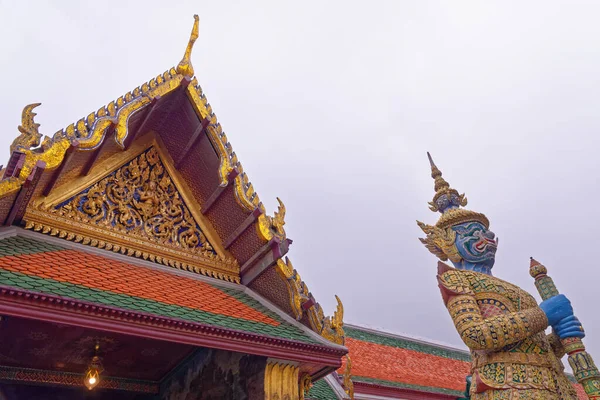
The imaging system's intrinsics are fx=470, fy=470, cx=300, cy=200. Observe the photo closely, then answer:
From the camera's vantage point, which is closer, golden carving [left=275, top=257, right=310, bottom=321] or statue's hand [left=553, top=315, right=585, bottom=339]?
golden carving [left=275, top=257, right=310, bottom=321]

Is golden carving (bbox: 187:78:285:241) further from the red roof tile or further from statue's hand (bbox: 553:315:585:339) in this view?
statue's hand (bbox: 553:315:585:339)

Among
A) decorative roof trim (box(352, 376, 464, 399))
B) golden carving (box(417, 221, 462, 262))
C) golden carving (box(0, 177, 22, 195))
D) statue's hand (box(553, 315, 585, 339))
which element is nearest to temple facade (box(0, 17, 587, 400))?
golden carving (box(0, 177, 22, 195))

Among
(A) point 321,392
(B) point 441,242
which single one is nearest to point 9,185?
(B) point 441,242

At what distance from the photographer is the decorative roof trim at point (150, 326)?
270 cm

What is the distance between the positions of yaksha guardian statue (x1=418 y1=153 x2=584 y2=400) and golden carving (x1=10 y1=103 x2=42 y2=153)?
4.14 metres

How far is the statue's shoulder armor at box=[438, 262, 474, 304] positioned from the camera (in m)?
5.05

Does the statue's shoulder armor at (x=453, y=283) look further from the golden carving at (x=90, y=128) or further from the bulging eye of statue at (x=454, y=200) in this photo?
the golden carving at (x=90, y=128)

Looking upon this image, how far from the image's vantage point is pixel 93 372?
4355mm

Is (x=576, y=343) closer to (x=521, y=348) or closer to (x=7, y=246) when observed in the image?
(x=521, y=348)

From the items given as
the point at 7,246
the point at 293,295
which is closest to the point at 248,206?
the point at 293,295

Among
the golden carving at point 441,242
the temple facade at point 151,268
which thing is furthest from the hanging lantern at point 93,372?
the golden carving at point 441,242

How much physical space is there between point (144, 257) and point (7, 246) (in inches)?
44.7

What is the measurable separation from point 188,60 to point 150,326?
9.20ft

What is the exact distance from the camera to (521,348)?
481 centimetres
